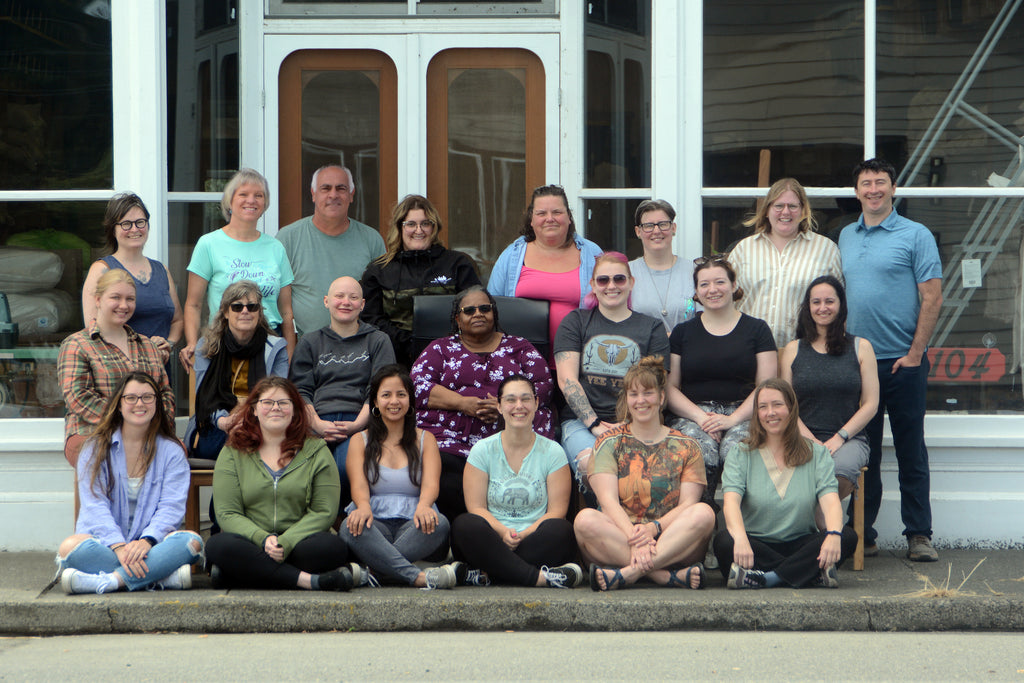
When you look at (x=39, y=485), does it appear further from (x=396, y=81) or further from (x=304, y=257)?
(x=396, y=81)

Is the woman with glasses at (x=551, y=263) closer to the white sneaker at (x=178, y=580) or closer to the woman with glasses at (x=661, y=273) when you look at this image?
the woman with glasses at (x=661, y=273)

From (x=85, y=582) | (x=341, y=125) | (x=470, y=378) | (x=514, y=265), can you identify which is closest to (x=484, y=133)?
(x=341, y=125)

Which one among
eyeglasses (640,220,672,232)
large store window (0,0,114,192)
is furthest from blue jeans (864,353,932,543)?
large store window (0,0,114,192)

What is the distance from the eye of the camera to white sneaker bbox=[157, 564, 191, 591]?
18.1ft

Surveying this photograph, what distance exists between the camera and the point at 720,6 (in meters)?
6.98

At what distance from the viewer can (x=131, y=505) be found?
18.9 ft

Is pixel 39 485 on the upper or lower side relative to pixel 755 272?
lower

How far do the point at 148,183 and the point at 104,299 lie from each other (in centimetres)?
108

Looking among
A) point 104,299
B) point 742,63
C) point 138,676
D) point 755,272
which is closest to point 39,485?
point 104,299

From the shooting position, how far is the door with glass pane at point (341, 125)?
24.8 feet

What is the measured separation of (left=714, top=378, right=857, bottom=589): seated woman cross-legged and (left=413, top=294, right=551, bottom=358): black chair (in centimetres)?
124

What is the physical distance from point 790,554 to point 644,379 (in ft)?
3.46

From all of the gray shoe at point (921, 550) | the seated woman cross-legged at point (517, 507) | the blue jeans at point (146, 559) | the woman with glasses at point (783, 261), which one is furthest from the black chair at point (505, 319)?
the gray shoe at point (921, 550)

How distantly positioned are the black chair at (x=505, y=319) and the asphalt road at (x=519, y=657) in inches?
72.0
